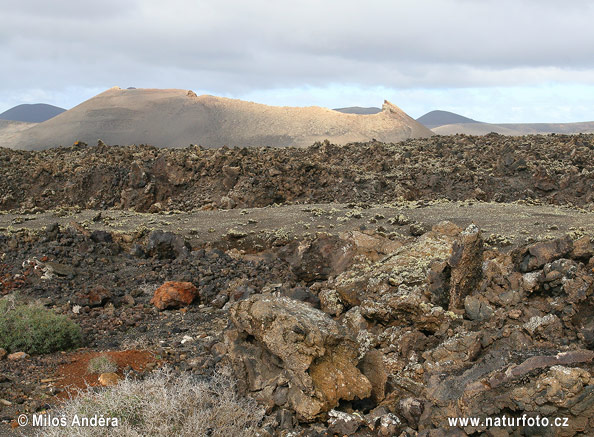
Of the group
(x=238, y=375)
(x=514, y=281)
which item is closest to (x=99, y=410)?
(x=238, y=375)

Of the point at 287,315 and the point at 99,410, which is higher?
the point at 287,315

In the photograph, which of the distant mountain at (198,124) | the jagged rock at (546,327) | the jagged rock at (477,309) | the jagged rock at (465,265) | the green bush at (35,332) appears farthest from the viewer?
the distant mountain at (198,124)

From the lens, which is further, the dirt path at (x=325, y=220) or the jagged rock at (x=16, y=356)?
the dirt path at (x=325, y=220)

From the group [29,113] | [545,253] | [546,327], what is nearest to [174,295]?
[545,253]

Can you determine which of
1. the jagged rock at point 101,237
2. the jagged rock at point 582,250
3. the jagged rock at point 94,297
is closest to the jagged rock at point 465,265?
the jagged rock at point 582,250

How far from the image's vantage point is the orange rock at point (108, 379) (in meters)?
6.60

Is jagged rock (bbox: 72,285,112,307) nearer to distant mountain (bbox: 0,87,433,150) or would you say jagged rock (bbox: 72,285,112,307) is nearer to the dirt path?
the dirt path

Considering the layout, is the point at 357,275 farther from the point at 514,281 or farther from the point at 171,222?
the point at 171,222

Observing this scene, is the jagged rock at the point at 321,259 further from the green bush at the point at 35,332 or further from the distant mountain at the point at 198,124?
the distant mountain at the point at 198,124

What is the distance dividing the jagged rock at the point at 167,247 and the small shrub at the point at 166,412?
7720 millimetres

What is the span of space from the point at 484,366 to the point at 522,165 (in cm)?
2020

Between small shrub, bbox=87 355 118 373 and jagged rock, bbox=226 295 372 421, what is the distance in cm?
197

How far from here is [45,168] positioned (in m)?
25.1

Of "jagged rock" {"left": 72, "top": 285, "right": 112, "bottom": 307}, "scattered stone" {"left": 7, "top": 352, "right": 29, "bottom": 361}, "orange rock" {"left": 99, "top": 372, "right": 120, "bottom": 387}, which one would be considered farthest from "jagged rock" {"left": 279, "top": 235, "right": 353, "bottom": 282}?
"scattered stone" {"left": 7, "top": 352, "right": 29, "bottom": 361}
